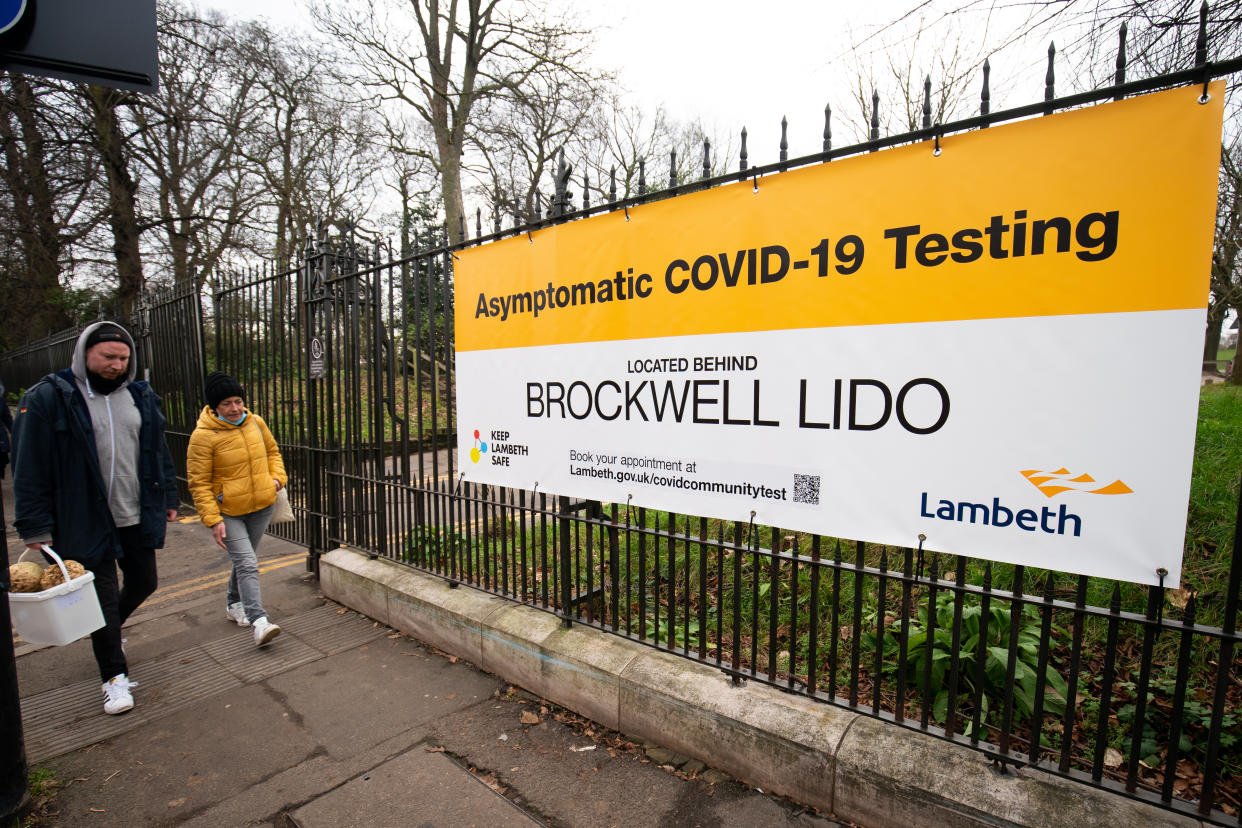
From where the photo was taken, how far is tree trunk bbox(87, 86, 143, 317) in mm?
12844

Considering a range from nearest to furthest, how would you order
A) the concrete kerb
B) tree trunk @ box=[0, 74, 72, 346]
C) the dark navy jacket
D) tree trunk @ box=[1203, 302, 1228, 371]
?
the concrete kerb < the dark navy jacket < tree trunk @ box=[1203, 302, 1228, 371] < tree trunk @ box=[0, 74, 72, 346]

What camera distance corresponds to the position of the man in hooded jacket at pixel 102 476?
3.16 m

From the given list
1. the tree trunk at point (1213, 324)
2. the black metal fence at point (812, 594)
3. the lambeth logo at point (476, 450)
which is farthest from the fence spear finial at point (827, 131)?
the lambeth logo at point (476, 450)

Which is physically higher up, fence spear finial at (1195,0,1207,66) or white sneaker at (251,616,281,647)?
fence spear finial at (1195,0,1207,66)

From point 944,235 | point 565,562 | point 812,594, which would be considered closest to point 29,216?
point 565,562

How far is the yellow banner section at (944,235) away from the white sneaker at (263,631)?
3014mm

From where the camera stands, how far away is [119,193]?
1321 centimetres

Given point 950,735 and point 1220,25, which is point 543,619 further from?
point 1220,25

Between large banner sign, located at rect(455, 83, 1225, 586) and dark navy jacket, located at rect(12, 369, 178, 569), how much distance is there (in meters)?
2.76

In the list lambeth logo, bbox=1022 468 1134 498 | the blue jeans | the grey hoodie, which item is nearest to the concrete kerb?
lambeth logo, bbox=1022 468 1134 498

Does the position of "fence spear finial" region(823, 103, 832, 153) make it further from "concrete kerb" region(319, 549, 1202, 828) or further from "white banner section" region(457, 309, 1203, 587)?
"concrete kerb" region(319, 549, 1202, 828)

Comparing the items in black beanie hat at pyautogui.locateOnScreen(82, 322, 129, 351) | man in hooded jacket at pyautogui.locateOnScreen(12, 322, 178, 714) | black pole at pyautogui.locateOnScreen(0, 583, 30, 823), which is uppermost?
black beanie hat at pyautogui.locateOnScreen(82, 322, 129, 351)

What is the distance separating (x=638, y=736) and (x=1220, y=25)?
4.59m

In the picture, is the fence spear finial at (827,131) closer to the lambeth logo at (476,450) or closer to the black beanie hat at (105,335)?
the lambeth logo at (476,450)
